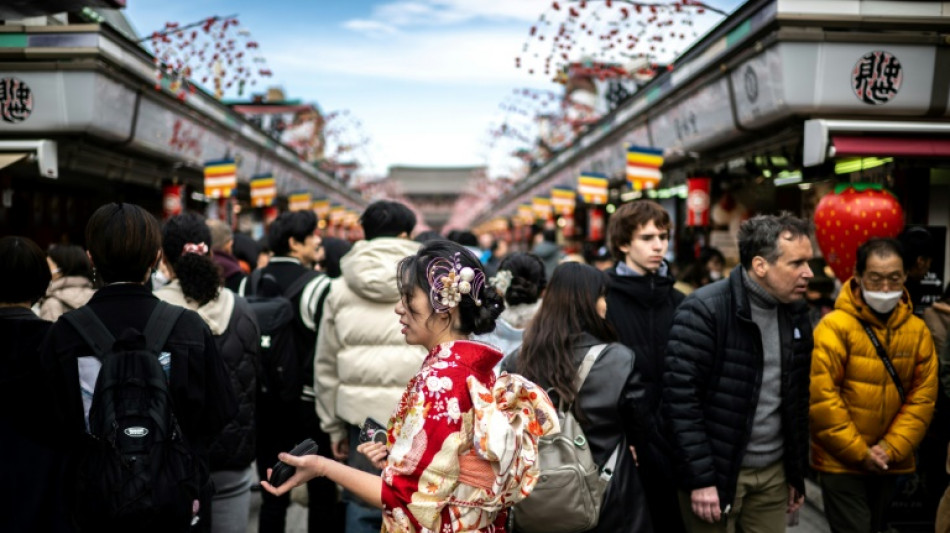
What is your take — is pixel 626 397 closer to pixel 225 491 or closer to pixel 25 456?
pixel 225 491

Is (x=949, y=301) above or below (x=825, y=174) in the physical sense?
below

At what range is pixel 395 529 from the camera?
7.16ft

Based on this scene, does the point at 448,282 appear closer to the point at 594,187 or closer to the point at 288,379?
the point at 288,379

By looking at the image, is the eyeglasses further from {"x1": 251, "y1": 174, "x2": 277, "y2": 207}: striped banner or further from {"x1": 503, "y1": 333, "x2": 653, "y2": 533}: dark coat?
{"x1": 251, "y1": 174, "x2": 277, "y2": 207}: striped banner

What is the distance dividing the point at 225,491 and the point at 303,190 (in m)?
21.0

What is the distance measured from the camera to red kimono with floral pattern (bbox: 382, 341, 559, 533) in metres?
2.11

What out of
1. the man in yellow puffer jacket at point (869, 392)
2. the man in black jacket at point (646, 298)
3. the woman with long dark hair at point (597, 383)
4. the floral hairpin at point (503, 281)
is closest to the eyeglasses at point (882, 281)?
the man in yellow puffer jacket at point (869, 392)

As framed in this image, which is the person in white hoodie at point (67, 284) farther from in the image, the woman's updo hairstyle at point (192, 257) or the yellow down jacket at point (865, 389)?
the yellow down jacket at point (865, 389)

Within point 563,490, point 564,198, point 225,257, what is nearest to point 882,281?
point 563,490

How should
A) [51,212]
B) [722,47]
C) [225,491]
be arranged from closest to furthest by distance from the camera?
[225,491] → [722,47] → [51,212]

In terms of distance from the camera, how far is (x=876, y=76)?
20.7 feet

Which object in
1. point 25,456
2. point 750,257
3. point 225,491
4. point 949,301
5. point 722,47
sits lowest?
point 225,491

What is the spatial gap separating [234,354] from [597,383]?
1824 millimetres

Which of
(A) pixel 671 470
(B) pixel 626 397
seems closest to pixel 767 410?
(A) pixel 671 470
